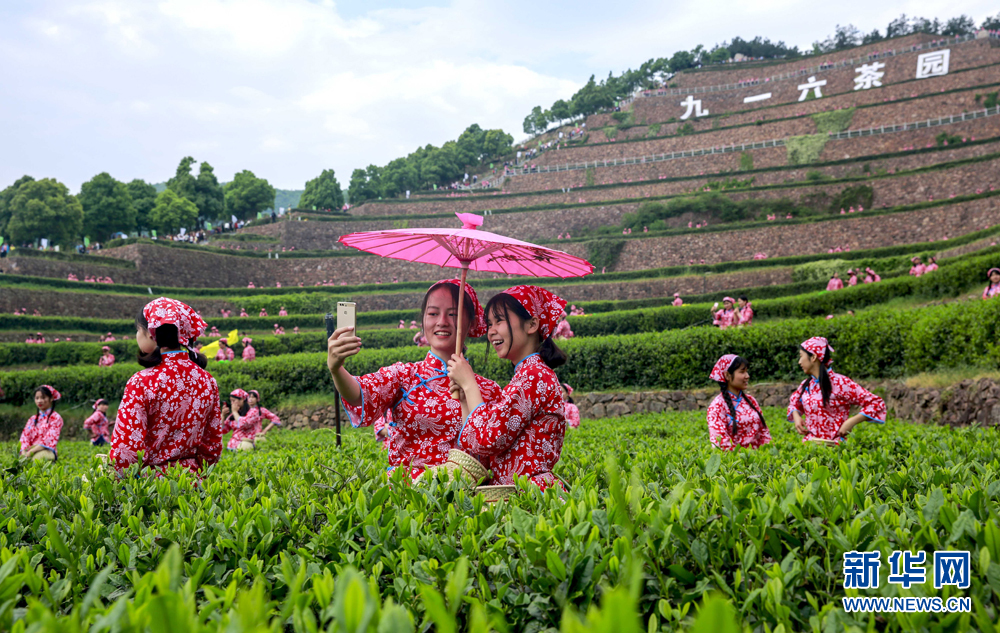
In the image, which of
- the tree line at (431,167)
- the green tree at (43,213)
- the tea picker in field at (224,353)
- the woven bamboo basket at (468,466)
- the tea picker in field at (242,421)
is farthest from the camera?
the tree line at (431,167)

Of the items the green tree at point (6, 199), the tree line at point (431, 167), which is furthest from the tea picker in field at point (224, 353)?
the tree line at point (431, 167)

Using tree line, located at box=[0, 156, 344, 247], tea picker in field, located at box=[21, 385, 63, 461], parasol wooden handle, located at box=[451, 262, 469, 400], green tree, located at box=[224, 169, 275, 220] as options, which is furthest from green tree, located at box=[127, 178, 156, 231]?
parasol wooden handle, located at box=[451, 262, 469, 400]

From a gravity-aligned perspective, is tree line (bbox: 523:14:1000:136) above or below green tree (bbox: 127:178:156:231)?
above

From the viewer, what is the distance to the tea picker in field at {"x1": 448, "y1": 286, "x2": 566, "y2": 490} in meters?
2.46

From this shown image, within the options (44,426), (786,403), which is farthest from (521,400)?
(786,403)

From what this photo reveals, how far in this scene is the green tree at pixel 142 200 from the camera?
41.0 metres

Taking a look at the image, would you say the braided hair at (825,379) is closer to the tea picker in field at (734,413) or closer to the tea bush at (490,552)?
the tea picker in field at (734,413)

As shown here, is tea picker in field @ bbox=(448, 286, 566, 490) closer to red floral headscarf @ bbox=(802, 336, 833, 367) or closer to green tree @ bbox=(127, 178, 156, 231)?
red floral headscarf @ bbox=(802, 336, 833, 367)

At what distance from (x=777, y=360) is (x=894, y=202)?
21.1 metres

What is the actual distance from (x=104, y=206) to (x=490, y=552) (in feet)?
145

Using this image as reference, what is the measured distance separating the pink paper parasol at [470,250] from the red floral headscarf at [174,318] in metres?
0.92

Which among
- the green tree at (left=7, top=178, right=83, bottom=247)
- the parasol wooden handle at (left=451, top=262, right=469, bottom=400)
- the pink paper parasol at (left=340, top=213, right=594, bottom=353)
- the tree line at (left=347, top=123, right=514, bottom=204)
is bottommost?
the parasol wooden handle at (left=451, top=262, right=469, bottom=400)

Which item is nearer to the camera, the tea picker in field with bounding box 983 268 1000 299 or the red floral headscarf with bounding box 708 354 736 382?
the red floral headscarf with bounding box 708 354 736 382

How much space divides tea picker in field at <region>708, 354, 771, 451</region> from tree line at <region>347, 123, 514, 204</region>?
50903 mm
